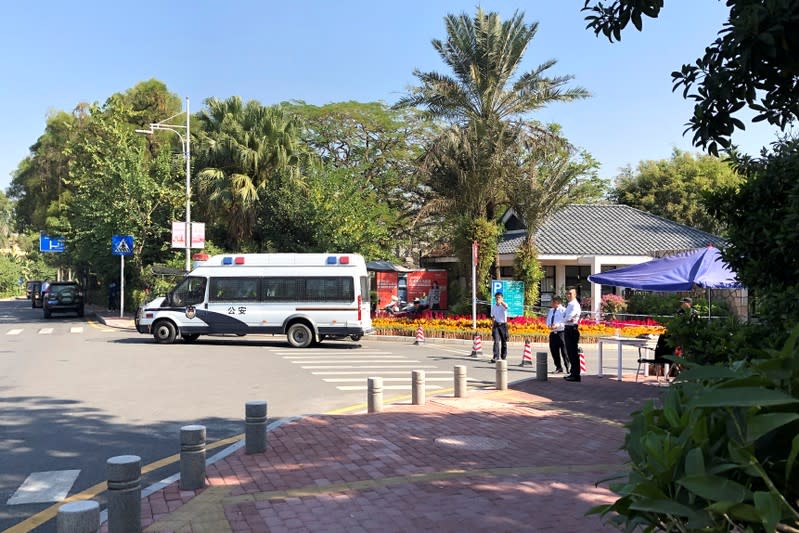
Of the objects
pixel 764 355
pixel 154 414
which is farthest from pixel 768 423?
pixel 154 414

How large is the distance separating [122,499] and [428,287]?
1033 inches

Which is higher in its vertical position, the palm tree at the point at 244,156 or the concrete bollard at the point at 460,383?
the palm tree at the point at 244,156

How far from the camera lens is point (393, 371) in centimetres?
1358

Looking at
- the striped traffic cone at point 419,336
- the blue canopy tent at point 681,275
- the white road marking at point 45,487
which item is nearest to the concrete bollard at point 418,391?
the white road marking at point 45,487

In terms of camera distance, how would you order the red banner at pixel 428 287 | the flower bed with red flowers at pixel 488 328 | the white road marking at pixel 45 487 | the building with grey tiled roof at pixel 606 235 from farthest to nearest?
the red banner at pixel 428 287, the building with grey tiled roof at pixel 606 235, the flower bed with red flowers at pixel 488 328, the white road marking at pixel 45 487

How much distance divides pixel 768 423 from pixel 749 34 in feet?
12.3

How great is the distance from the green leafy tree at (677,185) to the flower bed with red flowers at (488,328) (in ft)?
69.2

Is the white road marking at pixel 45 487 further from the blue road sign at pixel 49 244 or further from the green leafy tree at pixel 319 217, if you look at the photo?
the blue road sign at pixel 49 244

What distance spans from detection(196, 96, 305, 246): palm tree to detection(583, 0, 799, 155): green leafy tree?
23.7 metres

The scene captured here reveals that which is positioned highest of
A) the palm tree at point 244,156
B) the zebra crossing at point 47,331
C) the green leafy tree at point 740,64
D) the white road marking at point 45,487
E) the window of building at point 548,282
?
the palm tree at point 244,156

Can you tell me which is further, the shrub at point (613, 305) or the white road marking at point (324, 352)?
the shrub at point (613, 305)

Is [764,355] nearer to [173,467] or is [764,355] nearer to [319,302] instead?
[173,467]

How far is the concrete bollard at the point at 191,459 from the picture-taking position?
18.1 ft

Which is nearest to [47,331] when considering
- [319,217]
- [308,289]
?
[319,217]
